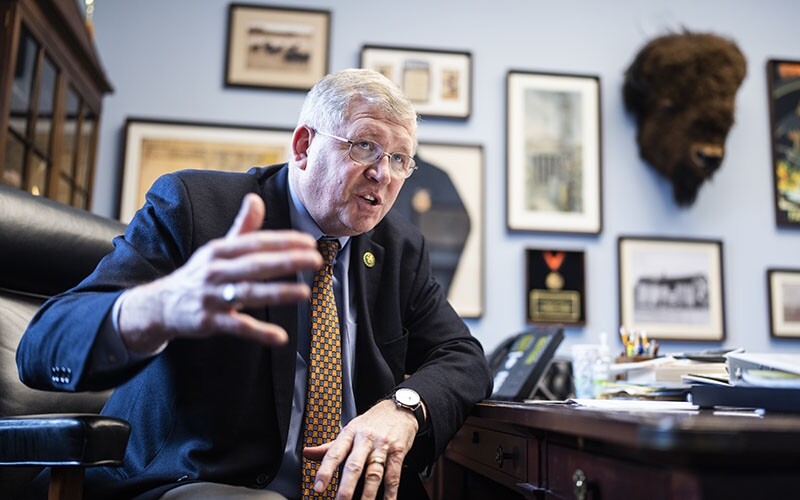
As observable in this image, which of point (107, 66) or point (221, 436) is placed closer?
point (221, 436)

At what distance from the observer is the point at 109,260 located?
3.74 ft

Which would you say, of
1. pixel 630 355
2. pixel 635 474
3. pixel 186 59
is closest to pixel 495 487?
pixel 630 355

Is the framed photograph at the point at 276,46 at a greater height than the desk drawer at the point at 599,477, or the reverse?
the framed photograph at the point at 276,46

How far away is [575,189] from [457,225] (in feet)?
1.72

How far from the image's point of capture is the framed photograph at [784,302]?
304 centimetres

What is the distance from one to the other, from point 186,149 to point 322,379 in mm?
1862

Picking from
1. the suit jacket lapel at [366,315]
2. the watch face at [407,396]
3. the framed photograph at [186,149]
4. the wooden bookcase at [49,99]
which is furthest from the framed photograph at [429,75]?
the watch face at [407,396]

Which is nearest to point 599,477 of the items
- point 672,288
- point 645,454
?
point 645,454

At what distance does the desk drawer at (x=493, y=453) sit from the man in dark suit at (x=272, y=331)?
0.28 ft

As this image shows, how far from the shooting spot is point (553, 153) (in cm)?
307

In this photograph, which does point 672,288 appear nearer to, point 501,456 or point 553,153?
point 553,153

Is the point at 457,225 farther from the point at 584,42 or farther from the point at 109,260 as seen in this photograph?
the point at 109,260

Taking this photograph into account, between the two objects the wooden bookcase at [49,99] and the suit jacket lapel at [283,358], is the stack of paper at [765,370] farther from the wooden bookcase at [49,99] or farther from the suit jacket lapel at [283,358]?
the wooden bookcase at [49,99]

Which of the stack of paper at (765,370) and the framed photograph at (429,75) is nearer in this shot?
the stack of paper at (765,370)
